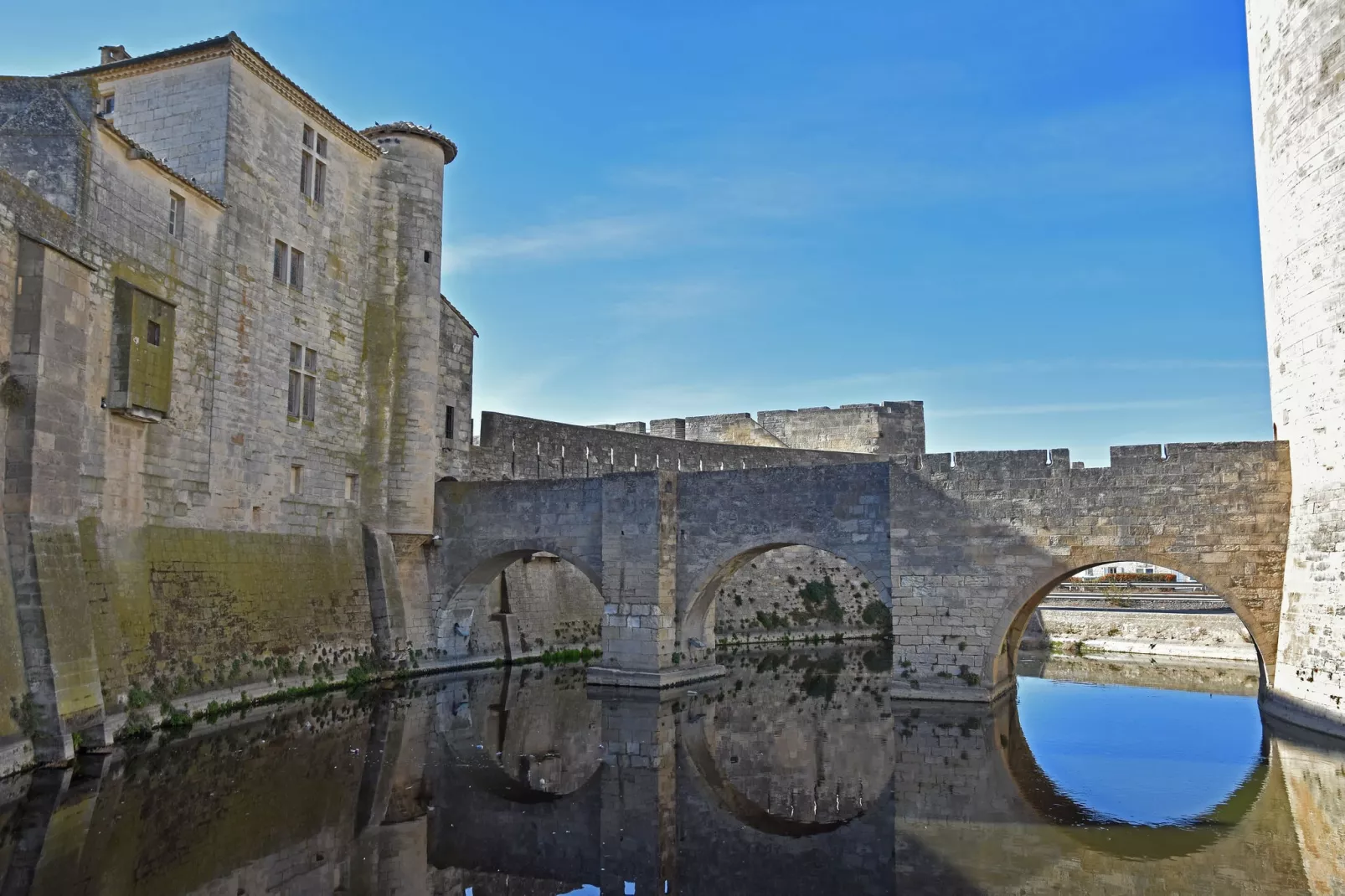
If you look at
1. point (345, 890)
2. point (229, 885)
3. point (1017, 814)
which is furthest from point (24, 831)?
point (1017, 814)

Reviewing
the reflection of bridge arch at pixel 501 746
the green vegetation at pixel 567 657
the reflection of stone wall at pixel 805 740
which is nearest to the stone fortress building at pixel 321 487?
the green vegetation at pixel 567 657

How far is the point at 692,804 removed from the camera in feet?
34.9

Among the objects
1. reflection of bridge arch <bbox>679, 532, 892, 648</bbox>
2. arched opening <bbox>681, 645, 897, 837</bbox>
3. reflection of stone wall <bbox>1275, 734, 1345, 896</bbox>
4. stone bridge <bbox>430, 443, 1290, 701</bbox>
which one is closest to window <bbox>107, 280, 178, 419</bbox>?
stone bridge <bbox>430, 443, 1290, 701</bbox>

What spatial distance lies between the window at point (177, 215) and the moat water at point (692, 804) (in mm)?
7404

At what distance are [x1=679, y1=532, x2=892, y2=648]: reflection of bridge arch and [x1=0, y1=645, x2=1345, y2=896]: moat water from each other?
2.40 m

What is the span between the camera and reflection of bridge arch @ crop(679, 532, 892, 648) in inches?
700

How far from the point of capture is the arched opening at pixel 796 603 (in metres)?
27.9

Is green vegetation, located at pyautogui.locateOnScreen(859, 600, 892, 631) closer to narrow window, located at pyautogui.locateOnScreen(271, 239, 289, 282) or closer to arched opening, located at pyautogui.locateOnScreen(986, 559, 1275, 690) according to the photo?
arched opening, located at pyautogui.locateOnScreen(986, 559, 1275, 690)

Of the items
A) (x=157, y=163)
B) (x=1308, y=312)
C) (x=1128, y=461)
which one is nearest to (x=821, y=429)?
(x=1128, y=461)

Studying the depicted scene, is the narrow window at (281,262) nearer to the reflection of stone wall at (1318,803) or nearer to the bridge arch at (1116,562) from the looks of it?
the bridge arch at (1116,562)

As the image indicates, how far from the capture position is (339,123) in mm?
19359

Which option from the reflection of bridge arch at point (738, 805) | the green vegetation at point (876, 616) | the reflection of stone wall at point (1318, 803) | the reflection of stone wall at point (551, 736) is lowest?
the reflection of bridge arch at point (738, 805)

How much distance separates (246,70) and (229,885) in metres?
13.8

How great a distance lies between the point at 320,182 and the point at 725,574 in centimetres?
1087
